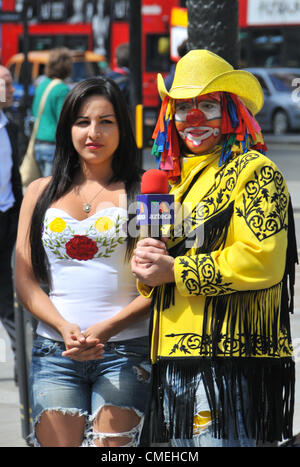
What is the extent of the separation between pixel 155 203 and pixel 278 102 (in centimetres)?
2357

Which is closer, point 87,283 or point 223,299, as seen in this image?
point 223,299

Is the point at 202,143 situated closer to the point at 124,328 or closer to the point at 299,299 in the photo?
the point at 124,328

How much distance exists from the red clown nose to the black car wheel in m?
23.6

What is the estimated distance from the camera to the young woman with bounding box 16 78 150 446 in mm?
3086

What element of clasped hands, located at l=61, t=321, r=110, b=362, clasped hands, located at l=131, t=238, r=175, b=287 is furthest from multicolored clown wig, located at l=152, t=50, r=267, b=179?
clasped hands, located at l=61, t=321, r=110, b=362

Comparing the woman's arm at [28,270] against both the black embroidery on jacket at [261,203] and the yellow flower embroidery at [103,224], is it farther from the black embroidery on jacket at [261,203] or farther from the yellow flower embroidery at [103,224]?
the black embroidery on jacket at [261,203]

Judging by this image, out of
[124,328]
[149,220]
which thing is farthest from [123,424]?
[149,220]

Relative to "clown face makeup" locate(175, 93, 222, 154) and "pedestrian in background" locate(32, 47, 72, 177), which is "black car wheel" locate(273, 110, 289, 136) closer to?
"pedestrian in background" locate(32, 47, 72, 177)

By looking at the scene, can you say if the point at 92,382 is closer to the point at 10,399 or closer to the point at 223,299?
the point at 223,299

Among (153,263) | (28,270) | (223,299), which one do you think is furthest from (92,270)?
(223,299)

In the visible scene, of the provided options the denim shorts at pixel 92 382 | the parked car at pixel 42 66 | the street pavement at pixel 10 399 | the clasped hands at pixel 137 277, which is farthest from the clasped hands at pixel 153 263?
the parked car at pixel 42 66

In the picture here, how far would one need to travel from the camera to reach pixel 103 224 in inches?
127

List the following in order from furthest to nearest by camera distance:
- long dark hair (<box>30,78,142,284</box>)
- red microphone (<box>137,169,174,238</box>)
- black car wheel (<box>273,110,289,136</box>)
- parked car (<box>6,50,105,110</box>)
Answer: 1. parked car (<box>6,50,105,110</box>)
2. black car wheel (<box>273,110,289,136</box>)
3. long dark hair (<box>30,78,142,284</box>)
4. red microphone (<box>137,169,174,238</box>)

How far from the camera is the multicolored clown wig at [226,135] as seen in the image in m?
3.04
